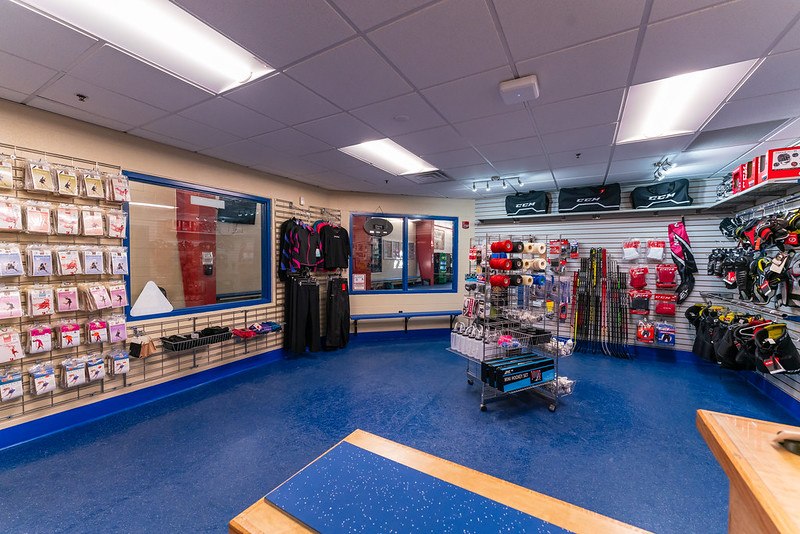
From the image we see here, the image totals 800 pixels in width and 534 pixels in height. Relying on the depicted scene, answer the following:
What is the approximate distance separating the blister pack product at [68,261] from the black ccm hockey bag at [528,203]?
608cm

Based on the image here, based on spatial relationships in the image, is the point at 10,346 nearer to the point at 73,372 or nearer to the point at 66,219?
the point at 73,372

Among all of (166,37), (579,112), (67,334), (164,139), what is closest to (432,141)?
(579,112)

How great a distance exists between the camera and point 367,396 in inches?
148

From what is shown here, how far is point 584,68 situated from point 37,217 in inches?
178

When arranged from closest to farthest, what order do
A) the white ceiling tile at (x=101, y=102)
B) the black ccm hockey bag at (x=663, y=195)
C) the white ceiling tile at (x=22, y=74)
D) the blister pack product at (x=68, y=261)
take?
the white ceiling tile at (x=22, y=74)
the white ceiling tile at (x=101, y=102)
the blister pack product at (x=68, y=261)
the black ccm hockey bag at (x=663, y=195)

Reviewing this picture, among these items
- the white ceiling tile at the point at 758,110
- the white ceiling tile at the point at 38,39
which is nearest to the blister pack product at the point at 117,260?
the white ceiling tile at the point at 38,39

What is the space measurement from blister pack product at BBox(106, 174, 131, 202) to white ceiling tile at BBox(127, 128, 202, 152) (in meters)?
0.49

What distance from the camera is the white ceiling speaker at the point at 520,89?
2.36m

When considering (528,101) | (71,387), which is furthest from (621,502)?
(71,387)

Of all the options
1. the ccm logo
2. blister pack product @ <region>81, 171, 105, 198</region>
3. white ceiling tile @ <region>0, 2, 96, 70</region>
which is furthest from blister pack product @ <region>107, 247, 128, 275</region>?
the ccm logo

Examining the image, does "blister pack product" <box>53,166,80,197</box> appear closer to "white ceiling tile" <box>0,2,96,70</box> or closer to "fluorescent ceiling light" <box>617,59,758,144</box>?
"white ceiling tile" <box>0,2,96,70</box>

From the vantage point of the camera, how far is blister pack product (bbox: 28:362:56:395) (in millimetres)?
2789

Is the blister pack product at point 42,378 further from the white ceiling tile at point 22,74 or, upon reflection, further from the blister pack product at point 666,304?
the blister pack product at point 666,304

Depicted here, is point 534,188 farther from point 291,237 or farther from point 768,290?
point 291,237
